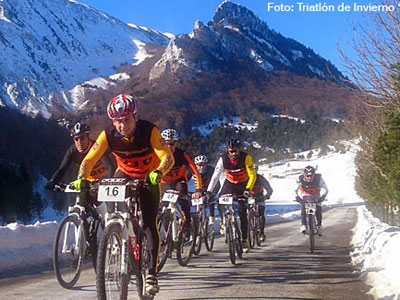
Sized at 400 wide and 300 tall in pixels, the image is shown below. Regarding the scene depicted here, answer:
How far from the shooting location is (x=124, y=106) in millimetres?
4895

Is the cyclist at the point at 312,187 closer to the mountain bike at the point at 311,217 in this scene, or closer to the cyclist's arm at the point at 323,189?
the cyclist's arm at the point at 323,189

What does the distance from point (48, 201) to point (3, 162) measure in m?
5.63

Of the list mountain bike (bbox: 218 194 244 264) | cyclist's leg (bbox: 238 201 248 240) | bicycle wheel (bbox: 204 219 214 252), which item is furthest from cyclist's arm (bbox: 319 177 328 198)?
mountain bike (bbox: 218 194 244 264)

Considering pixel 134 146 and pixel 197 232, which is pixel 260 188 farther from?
pixel 134 146

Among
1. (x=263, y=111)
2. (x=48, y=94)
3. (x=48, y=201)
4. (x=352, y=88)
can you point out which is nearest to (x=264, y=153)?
(x=263, y=111)

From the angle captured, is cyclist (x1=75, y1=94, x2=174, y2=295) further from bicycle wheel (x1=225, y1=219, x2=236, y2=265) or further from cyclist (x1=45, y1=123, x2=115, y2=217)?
bicycle wheel (x1=225, y1=219, x2=236, y2=265)

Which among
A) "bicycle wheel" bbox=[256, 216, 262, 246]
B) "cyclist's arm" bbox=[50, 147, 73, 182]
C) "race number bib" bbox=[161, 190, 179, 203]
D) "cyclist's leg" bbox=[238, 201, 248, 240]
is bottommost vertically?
"bicycle wheel" bbox=[256, 216, 262, 246]

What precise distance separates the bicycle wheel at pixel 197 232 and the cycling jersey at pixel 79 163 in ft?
8.41

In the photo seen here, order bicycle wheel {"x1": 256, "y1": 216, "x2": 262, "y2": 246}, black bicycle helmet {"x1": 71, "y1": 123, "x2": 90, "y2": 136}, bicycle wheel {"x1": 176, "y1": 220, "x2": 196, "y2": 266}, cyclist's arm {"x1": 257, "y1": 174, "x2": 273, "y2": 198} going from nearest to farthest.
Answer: black bicycle helmet {"x1": 71, "y1": 123, "x2": 90, "y2": 136} → bicycle wheel {"x1": 176, "y1": 220, "x2": 196, "y2": 266} → bicycle wheel {"x1": 256, "y1": 216, "x2": 262, "y2": 246} → cyclist's arm {"x1": 257, "y1": 174, "x2": 273, "y2": 198}

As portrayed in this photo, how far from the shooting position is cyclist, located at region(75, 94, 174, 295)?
492 centimetres

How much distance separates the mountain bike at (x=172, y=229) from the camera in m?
7.80

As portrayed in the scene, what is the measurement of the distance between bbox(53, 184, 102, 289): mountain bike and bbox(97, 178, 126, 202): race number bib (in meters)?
1.58

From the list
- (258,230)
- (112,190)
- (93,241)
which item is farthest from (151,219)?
(258,230)

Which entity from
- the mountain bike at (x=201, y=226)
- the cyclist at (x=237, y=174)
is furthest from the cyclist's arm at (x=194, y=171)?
the mountain bike at (x=201, y=226)
